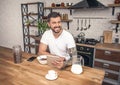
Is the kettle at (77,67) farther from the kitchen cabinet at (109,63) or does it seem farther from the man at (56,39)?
the kitchen cabinet at (109,63)

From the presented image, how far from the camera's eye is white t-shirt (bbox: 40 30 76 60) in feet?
6.77

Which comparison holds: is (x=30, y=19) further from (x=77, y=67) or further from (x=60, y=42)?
(x=77, y=67)

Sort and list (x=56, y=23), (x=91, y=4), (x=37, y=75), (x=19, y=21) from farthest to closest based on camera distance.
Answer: (x=19, y=21) → (x=91, y=4) → (x=56, y=23) → (x=37, y=75)

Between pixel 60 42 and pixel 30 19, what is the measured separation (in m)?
2.44

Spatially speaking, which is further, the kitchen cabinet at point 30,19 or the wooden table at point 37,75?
the kitchen cabinet at point 30,19

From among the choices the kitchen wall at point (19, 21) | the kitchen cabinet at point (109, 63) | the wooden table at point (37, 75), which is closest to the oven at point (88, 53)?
the kitchen cabinet at point (109, 63)

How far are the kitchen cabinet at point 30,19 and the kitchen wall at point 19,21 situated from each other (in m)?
0.25

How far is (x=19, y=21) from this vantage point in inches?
181

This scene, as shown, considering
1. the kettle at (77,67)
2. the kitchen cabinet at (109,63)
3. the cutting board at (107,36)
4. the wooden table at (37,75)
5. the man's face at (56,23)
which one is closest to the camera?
the wooden table at (37,75)

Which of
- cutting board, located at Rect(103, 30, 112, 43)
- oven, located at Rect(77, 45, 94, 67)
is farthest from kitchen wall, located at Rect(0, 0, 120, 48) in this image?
oven, located at Rect(77, 45, 94, 67)

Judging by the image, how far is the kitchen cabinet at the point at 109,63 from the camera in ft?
8.29

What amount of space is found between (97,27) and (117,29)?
0.46 m

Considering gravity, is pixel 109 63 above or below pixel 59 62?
below

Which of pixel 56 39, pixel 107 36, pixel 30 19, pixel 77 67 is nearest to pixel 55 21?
pixel 56 39
